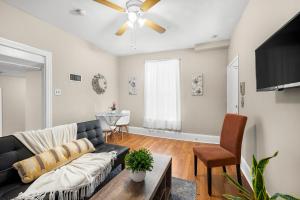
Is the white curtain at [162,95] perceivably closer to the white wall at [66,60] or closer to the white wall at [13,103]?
the white wall at [66,60]

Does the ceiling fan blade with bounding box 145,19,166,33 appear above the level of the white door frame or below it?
above

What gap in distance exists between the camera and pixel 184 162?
2732 mm

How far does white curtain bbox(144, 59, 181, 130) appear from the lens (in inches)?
163

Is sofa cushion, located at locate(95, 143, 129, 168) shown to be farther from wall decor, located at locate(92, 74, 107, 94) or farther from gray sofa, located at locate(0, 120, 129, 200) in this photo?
wall decor, located at locate(92, 74, 107, 94)

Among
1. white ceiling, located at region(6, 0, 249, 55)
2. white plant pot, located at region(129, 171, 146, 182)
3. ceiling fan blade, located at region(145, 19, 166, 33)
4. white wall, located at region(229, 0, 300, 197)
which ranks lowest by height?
white plant pot, located at region(129, 171, 146, 182)

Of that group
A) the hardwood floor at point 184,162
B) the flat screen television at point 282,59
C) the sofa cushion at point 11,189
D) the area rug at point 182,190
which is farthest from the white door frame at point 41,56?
the flat screen television at point 282,59

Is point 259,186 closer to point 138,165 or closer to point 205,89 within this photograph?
point 138,165

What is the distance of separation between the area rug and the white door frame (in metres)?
1.71

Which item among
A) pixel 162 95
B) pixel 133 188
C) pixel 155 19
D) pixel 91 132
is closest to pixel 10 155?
pixel 91 132

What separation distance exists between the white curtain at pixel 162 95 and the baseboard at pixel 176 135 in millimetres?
169

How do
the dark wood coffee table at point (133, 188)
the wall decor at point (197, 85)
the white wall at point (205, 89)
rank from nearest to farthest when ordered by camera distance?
the dark wood coffee table at point (133, 188) < the white wall at point (205, 89) < the wall decor at point (197, 85)

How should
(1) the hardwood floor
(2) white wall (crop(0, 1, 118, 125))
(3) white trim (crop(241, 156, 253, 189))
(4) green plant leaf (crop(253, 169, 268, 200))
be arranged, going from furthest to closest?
(2) white wall (crop(0, 1, 118, 125))
(3) white trim (crop(241, 156, 253, 189))
(1) the hardwood floor
(4) green plant leaf (crop(253, 169, 268, 200))

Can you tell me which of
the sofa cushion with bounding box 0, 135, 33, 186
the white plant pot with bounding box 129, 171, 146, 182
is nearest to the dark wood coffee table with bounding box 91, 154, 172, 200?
the white plant pot with bounding box 129, 171, 146, 182

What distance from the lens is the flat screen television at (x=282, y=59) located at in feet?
3.10
